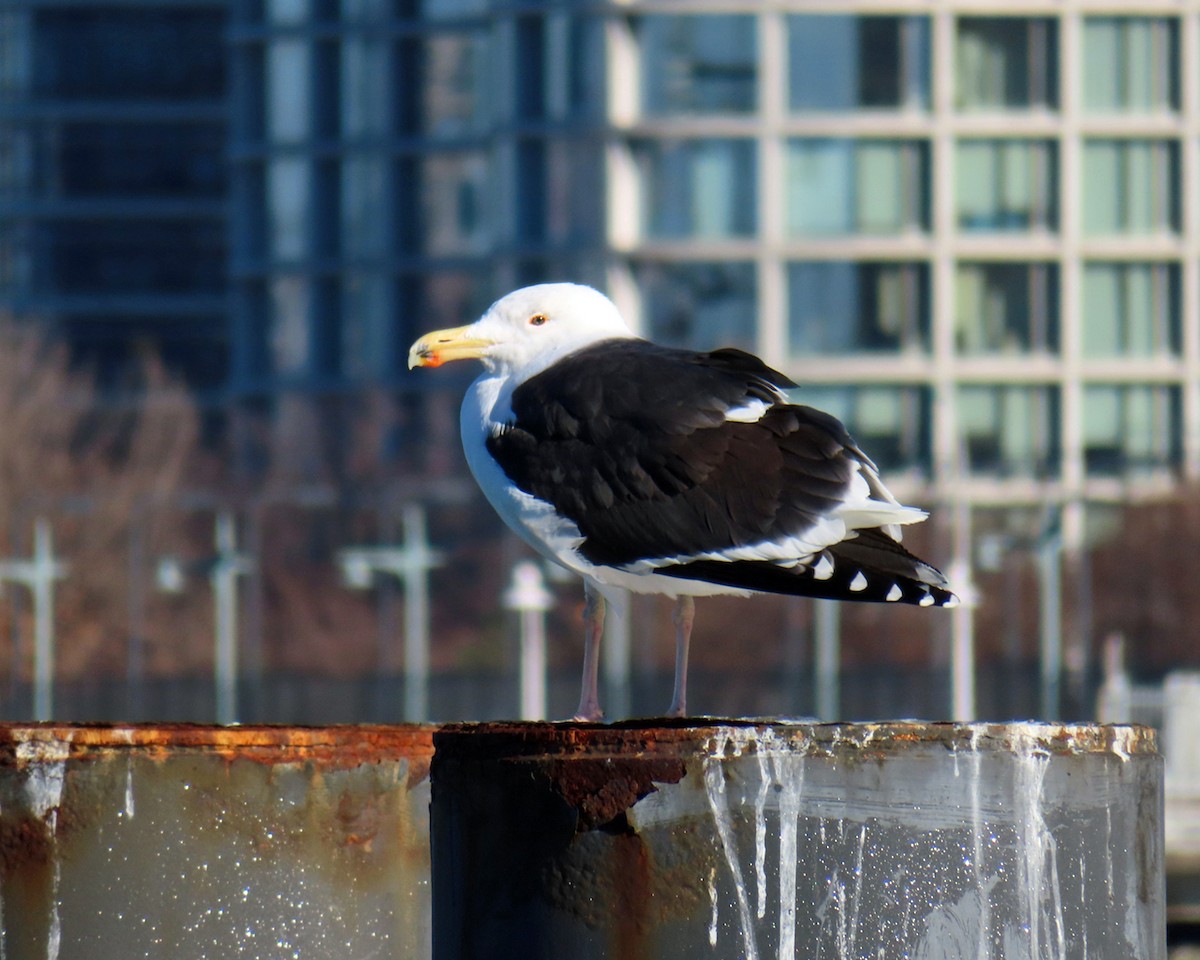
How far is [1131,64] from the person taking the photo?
261ft

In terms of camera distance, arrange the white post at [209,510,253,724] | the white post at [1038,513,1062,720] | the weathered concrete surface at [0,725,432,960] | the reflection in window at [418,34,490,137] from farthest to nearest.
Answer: the reflection in window at [418,34,490,137]
the white post at [209,510,253,724]
the white post at [1038,513,1062,720]
the weathered concrete surface at [0,725,432,960]

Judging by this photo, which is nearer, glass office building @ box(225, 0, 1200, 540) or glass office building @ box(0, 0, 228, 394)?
glass office building @ box(225, 0, 1200, 540)

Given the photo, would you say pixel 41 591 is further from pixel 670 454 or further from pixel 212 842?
pixel 212 842

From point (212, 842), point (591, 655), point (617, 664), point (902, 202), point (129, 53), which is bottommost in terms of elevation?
point (617, 664)

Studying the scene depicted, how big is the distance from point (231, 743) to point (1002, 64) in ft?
249

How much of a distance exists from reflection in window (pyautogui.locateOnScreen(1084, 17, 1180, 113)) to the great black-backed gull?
242 ft

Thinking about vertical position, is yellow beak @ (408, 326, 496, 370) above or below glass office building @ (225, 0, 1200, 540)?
below

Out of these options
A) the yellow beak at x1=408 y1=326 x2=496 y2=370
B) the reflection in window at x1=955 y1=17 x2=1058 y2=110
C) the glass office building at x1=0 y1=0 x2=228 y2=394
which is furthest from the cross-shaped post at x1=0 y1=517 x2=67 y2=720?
the yellow beak at x1=408 y1=326 x2=496 y2=370

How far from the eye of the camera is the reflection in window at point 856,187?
261 ft

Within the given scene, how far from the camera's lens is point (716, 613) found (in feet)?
224

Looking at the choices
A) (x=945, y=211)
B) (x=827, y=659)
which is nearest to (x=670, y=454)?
(x=827, y=659)

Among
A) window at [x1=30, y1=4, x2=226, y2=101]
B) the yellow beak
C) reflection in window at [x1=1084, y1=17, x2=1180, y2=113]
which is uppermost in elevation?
window at [x1=30, y1=4, x2=226, y2=101]

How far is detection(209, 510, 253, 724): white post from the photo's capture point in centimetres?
5094

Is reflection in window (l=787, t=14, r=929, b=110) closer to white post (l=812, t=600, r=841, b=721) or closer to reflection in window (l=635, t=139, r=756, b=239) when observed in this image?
reflection in window (l=635, t=139, r=756, b=239)
